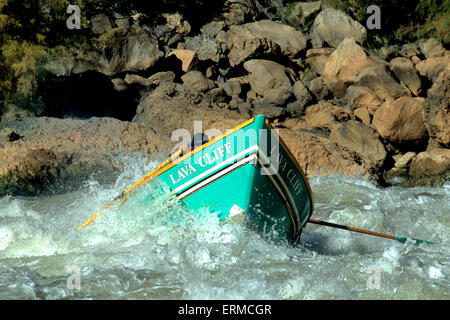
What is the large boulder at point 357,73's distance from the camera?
12.4 m

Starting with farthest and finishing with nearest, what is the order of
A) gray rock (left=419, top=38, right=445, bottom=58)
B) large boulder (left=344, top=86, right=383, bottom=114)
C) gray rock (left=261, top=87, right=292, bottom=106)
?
gray rock (left=419, top=38, right=445, bottom=58) → gray rock (left=261, top=87, right=292, bottom=106) → large boulder (left=344, top=86, right=383, bottom=114)

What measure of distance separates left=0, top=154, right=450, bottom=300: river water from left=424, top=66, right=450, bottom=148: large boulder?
3.76 metres

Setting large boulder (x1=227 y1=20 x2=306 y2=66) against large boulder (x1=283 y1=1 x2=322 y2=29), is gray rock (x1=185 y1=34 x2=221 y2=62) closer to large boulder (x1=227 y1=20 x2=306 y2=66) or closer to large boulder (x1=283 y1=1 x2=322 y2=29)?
large boulder (x1=227 y1=20 x2=306 y2=66)

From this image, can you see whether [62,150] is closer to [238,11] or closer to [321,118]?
[321,118]

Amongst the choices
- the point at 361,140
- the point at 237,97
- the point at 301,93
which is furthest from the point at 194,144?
the point at 237,97

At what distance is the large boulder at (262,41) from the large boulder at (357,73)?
5.15 feet

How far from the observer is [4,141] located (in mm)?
8898

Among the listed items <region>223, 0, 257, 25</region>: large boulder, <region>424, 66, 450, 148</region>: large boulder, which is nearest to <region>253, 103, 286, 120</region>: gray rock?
<region>424, 66, 450, 148</region>: large boulder

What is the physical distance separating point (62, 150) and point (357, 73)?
7402 mm

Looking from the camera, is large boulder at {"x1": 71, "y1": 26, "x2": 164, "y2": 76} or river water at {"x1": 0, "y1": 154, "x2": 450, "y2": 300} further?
large boulder at {"x1": 71, "y1": 26, "x2": 164, "y2": 76}

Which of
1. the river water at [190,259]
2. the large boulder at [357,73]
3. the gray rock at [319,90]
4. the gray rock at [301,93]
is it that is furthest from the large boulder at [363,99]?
the river water at [190,259]

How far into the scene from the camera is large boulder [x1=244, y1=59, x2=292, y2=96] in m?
14.0

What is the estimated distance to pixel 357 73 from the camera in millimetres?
13281
